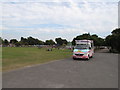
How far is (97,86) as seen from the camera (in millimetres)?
6633

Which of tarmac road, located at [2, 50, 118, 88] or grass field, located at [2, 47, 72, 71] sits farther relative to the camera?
grass field, located at [2, 47, 72, 71]

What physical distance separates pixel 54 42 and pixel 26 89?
13001 centimetres

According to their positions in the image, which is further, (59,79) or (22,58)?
(22,58)

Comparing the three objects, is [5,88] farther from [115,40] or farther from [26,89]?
[115,40]

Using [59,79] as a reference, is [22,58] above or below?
above

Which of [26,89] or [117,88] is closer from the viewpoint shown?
[26,89]

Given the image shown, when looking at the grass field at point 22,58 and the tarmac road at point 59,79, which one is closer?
the tarmac road at point 59,79

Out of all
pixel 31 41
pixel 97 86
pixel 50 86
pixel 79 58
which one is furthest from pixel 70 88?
pixel 31 41

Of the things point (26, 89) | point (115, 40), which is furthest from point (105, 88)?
point (115, 40)

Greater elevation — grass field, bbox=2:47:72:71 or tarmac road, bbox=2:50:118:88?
grass field, bbox=2:47:72:71

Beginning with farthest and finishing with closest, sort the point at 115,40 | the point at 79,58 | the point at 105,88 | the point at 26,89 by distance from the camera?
the point at 115,40 < the point at 79,58 < the point at 105,88 < the point at 26,89

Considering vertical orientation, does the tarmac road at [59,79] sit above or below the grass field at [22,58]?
below

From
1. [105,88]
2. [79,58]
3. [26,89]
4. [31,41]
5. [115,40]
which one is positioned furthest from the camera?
[31,41]

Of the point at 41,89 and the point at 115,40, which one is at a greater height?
the point at 115,40
